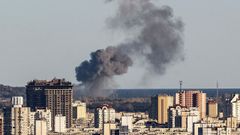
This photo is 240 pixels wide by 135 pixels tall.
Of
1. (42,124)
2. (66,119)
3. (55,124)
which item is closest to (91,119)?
(66,119)

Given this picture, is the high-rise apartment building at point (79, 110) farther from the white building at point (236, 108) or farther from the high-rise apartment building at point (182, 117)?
the white building at point (236, 108)

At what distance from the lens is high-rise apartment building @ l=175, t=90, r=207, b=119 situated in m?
119

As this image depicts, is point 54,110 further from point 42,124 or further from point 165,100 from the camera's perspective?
point 42,124

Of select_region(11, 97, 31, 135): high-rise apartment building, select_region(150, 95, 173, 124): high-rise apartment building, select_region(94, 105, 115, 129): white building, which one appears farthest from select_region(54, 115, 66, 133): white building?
select_region(150, 95, 173, 124): high-rise apartment building

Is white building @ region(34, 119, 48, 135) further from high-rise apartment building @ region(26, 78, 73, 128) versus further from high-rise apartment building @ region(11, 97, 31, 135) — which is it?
high-rise apartment building @ region(26, 78, 73, 128)

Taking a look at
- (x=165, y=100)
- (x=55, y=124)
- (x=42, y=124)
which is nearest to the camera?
(x=42, y=124)

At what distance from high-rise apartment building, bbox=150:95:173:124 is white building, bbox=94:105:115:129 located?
760cm

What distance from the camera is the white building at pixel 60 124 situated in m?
100

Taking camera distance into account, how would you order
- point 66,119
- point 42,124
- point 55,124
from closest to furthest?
point 42,124 < point 55,124 < point 66,119

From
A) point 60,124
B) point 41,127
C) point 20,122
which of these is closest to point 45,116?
point 60,124

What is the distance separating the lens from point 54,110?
378 ft

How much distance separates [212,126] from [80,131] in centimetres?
1671

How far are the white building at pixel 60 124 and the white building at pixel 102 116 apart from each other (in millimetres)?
2921

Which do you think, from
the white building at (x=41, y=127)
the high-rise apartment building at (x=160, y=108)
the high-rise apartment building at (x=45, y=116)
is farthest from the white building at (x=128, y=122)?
the high-rise apartment building at (x=160, y=108)
